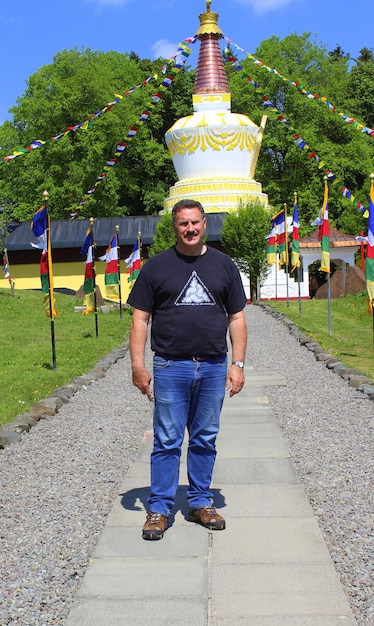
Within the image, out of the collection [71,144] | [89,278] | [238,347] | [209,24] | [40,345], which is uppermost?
[209,24]

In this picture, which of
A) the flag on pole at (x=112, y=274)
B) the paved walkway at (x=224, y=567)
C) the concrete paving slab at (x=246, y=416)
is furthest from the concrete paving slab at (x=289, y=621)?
the flag on pole at (x=112, y=274)

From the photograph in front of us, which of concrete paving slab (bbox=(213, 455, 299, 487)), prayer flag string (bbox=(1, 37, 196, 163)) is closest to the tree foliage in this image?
prayer flag string (bbox=(1, 37, 196, 163))

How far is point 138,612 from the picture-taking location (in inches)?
144

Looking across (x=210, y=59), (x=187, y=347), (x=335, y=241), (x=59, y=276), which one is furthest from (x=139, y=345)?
(x=210, y=59)

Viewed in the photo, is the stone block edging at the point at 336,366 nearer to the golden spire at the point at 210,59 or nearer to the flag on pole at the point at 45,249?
the flag on pole at the point at 45,249

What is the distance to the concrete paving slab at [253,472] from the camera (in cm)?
596

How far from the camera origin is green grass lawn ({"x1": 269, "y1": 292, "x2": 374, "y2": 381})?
14383mm

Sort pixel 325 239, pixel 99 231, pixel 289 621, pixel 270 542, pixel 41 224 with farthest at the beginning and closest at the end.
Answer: pixel 99 231 → pixel 325 239 → pixel 41 224 → pixel 270 542 → pixel 289 621

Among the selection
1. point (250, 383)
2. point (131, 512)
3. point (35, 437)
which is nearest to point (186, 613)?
point (131, 512)

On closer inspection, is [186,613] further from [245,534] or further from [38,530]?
[38,530]

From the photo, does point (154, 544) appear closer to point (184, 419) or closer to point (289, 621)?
point (184, 419)

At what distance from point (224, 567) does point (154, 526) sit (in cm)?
68

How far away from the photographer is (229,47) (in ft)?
128

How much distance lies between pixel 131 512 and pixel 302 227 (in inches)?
1514
